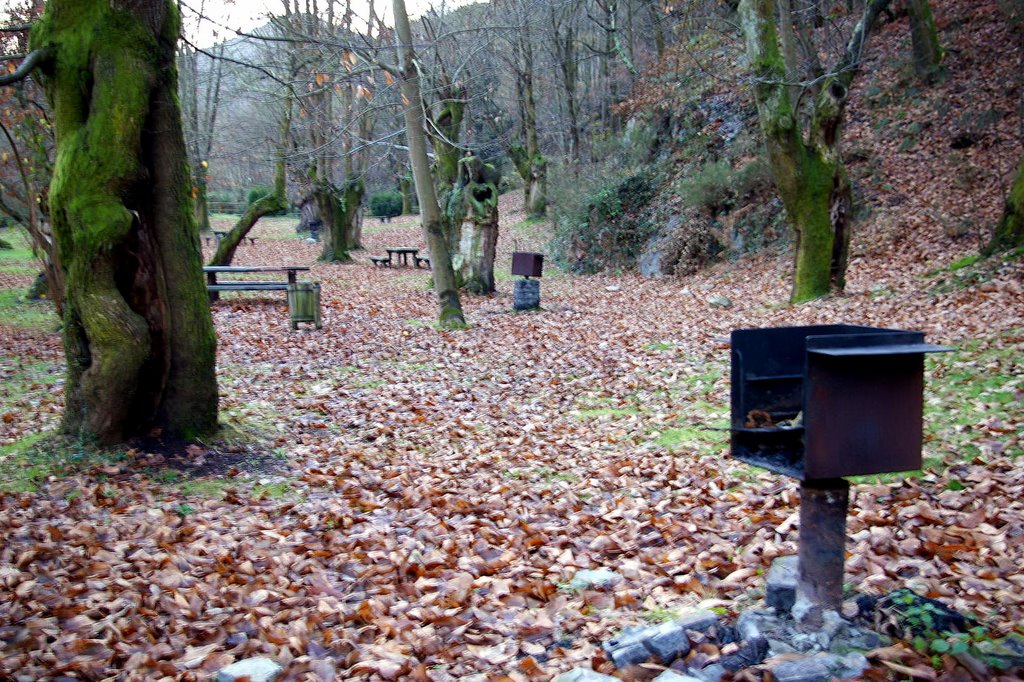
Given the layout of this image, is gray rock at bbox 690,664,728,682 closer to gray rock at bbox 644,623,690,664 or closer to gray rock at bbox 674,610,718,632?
gray rock at bbox 644,623,690,664

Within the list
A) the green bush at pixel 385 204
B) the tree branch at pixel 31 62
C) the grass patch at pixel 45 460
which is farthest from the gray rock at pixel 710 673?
the green bush at pixel 385 204

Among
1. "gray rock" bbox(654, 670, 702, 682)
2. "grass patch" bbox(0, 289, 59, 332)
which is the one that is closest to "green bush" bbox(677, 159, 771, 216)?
"grass patch" bbox(0, 289, 59, 332)

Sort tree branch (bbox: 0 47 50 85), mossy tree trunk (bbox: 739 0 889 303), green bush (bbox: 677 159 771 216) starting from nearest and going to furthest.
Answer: tree branch (bbox: 0 47 50 85) → mossy tree trunk (bbox: 739 0 889 303) → green bush (bbox: 677 159 771 216)

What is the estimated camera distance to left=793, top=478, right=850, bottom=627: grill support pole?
3469 mm

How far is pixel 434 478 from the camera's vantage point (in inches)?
260

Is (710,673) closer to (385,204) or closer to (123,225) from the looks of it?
(123,225)

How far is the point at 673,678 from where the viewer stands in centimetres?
321

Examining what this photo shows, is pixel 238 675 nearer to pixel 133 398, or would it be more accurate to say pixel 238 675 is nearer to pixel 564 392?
pixel 133 398

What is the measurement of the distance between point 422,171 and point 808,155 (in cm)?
647

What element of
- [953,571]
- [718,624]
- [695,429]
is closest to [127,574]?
[718,624]

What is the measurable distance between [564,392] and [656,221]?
13898mm

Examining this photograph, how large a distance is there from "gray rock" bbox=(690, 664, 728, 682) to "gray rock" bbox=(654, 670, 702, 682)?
0.04m

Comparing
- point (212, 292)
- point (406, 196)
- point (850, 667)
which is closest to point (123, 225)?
point (850, 667)

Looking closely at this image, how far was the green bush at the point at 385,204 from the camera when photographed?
44.5 m
